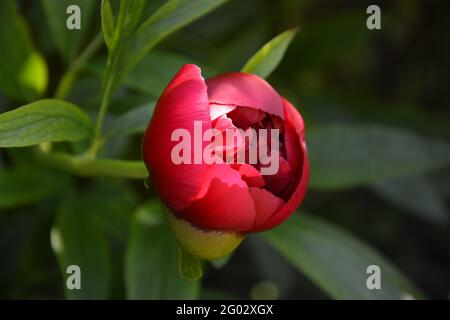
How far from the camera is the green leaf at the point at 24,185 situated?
1000 millimetres

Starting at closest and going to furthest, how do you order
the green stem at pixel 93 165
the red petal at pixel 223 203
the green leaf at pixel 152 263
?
the red petal at pixel 223 203
the green stem at pixel 93 165
the green leaf at pixel 152 263

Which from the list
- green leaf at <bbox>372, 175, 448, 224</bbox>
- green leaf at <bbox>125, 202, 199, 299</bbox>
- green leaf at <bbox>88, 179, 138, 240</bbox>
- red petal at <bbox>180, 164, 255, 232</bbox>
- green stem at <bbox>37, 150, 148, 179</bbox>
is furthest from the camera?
green leaf at <bbox>372, 175, 448, 224</bbox>

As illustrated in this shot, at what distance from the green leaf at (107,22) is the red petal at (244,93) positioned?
0.10 m

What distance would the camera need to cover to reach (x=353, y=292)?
1.00 metres

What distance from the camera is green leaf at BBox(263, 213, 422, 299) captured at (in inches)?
39.7

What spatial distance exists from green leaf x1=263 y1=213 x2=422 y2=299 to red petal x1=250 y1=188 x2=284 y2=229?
10.9 inches

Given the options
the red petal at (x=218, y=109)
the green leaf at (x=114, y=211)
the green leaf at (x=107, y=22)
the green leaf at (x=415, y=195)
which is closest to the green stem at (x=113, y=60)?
the green leaf at (x=107, y=22)

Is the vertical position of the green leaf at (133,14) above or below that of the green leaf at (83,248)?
above

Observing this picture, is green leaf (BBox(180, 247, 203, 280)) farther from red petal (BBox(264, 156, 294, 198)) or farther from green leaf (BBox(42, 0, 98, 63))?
green leaf (BBox(42, 0, 98, 63))

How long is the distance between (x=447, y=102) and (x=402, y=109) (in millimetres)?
211

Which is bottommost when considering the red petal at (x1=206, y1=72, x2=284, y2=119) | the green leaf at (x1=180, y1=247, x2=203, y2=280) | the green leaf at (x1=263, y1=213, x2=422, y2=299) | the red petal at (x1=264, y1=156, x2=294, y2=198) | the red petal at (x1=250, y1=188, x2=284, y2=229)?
the green leaf at (x1=263, y1=213, x2=422, y2=299)

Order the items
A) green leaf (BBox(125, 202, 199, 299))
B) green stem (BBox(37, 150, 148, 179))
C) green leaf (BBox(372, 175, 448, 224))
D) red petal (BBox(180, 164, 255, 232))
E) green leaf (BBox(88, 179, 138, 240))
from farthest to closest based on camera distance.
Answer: green leaf (BBox(372, 175, 448, 224)) < green leaf (BBox(88, 179, 138, 240)) < green leaf (BBox(125, 202, 199, 299)) < green stem (BBox(37, 150, 148, 179)) < red petal (BBox(180, 164, 255, 232))

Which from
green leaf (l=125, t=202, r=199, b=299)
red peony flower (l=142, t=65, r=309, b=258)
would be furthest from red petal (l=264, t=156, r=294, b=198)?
green leaf (l=125, t=202, r=199, b=299)

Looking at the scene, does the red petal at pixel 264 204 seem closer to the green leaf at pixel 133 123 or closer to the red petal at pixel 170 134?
the red petal at pixel 170 134
